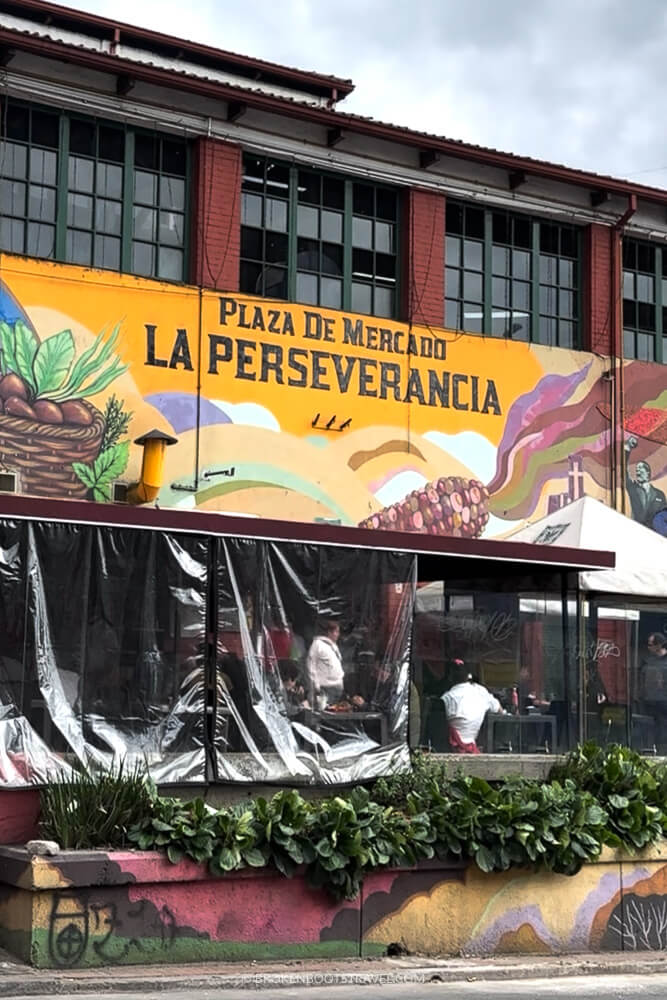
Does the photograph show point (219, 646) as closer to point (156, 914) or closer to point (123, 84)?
point (156, 914)

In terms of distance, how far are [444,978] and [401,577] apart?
146 inches

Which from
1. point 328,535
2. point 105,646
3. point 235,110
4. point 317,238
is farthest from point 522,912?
point 235,110

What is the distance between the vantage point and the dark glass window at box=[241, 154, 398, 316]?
2136cm

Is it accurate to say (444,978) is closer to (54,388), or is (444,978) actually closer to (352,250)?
(54,388)

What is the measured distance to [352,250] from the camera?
73.0 ft

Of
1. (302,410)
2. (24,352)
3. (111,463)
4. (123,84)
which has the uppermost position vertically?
(123,84)

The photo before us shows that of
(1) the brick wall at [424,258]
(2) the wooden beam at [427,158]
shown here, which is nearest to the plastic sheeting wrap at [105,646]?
(1) the brick wall at [424,258]

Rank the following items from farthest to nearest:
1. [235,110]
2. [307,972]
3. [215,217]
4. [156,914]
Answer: [235,110]
[215,217]
[307,972]
[156,914]

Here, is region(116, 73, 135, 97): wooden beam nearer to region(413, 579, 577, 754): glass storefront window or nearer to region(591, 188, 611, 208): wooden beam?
region(591, 188, 611, 208): wooden beam

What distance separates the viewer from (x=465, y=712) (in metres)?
14.6

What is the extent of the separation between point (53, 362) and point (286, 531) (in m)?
7.07

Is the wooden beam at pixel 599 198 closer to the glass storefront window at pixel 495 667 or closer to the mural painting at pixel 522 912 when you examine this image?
the glass storefront window at pixel 495 667

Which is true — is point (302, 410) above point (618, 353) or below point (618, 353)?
below

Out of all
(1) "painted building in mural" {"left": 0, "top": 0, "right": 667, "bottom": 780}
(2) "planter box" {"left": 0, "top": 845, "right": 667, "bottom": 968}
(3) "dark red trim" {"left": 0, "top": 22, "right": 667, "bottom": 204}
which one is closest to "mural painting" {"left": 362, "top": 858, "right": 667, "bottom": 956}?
(2) "planter box" {"left": 0, "top": 845, "right": 667, "bottom": 968}
